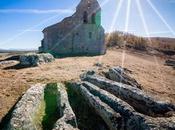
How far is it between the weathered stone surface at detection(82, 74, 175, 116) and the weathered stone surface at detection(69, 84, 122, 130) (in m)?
2.24

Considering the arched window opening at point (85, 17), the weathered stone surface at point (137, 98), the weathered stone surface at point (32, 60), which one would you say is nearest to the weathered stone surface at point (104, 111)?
the weathered stone surface at point (137, 98)

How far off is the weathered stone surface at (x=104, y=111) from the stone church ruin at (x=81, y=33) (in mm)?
30721

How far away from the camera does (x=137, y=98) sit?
18641 millimetres

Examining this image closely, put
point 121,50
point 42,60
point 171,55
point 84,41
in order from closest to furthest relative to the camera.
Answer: point 42,60 → point 84,41 → point 121,50 → point 171,55

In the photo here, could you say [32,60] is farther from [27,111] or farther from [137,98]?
[27,111]

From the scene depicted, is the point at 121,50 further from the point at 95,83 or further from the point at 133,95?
the point at 133,95

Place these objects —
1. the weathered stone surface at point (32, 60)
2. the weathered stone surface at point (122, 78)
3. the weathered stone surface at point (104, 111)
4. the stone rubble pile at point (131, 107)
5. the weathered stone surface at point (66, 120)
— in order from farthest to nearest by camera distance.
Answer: the weathered stone surface at point (32, 60) → the weathered stone surface at point (122, 78) → the weathered stone surface at point (104, 111) → the weathered stone surface at point (66, 120) → the stone rubble pile at point (131, 107)

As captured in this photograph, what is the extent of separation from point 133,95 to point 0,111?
9.09 metres

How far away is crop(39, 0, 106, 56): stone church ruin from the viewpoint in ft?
169

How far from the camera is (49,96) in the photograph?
20688mm

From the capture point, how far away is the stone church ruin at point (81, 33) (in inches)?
2027

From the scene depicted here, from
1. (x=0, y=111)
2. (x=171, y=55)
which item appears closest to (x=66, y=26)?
(x=171, y=55)

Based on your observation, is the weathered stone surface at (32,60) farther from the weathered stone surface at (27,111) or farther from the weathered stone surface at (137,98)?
the weathered stone surface at (27,111)

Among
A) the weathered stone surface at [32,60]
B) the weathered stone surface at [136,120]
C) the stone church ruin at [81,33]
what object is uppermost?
the stone church ruin at [81,33]
